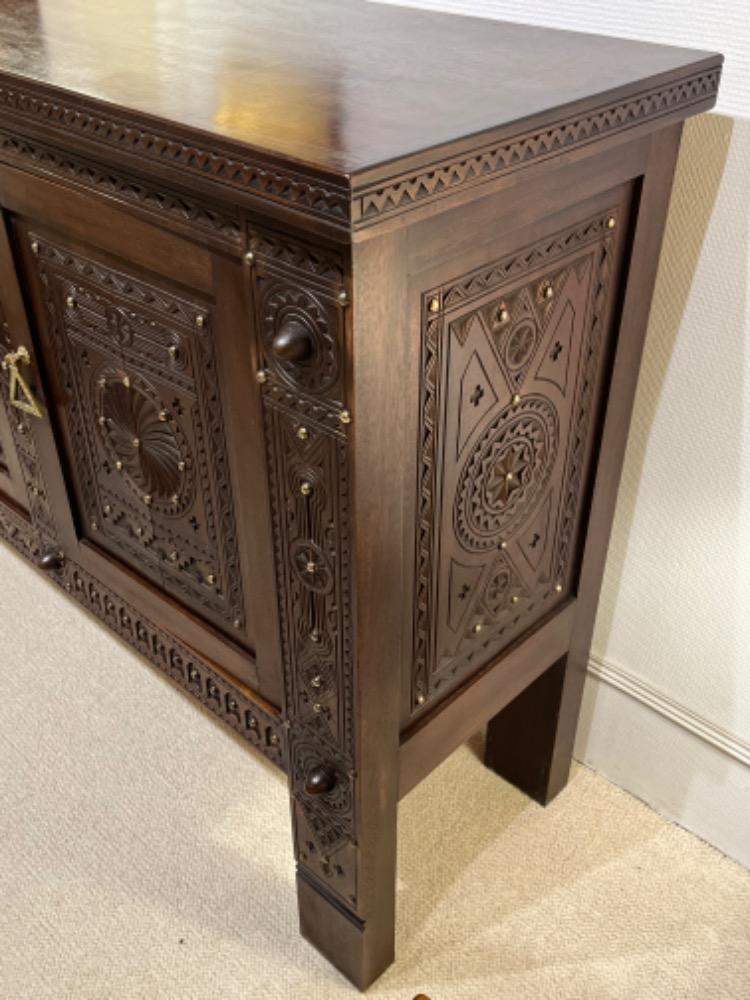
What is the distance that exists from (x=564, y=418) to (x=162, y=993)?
2.50 feet

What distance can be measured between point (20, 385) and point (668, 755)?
0.90m

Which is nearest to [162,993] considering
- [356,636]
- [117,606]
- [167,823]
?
[167,823]

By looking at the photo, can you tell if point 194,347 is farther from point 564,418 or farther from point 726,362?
point 726,362

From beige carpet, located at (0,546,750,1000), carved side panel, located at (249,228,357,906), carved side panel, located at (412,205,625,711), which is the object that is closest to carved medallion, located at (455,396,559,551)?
carved side panel, located at (412,205,625,711)

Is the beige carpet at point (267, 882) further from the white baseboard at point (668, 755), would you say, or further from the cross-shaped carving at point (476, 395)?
the cross-shaped carving at point (476, 395)

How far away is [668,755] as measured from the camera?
1214mm

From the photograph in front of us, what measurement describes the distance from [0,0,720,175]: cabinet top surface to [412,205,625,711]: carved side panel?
0.39 ft

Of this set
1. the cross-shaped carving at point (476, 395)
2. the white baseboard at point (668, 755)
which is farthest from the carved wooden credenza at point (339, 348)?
the white baseboard at point (668, 755)

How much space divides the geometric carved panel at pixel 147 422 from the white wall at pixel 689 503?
48 cm

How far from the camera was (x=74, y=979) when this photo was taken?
107cm

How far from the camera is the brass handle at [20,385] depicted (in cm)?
104

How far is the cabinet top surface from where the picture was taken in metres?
0.63

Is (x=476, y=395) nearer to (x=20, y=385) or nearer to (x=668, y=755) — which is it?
(x=20, y=385)

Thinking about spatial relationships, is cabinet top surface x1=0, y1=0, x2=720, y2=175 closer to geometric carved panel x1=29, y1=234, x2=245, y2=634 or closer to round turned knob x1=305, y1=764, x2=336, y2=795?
geometric carved panel x1=29, y1=234, x2=245, y2=634
